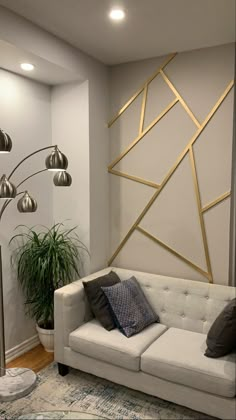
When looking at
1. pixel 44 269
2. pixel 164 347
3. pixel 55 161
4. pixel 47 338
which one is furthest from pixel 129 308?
pixel 55 161

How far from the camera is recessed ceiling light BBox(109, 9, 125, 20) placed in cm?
225

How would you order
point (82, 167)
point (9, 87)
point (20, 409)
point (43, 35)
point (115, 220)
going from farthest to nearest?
point (115, 220)
point (82, 167)
point (9, 87)
point (43, 35)
point (20, 409)

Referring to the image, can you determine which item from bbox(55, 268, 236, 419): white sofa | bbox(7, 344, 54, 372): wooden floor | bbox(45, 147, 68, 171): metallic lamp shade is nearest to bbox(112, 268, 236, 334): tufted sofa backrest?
bbox(55, 268, 236, 419): white sofa

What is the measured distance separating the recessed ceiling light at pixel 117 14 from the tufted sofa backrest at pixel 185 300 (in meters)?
2.02

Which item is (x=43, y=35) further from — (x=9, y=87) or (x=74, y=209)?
(x=74, y=209)

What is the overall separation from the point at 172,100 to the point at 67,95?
37.9 inches

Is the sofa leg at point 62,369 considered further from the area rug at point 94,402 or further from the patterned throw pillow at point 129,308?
the patterned throw pillow at point 129,308

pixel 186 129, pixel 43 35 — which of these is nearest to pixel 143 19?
pixel 43 35

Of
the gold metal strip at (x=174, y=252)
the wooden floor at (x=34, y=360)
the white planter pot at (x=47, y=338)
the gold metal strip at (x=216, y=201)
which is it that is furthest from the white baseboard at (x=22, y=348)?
the gold metal strip at (x=216, y=201)

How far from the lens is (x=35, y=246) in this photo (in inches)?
116

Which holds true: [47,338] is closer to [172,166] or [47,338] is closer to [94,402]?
[94,402]

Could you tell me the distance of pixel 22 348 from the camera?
305 cm

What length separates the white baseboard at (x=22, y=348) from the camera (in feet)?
9.62

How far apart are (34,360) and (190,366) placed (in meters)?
1.44
